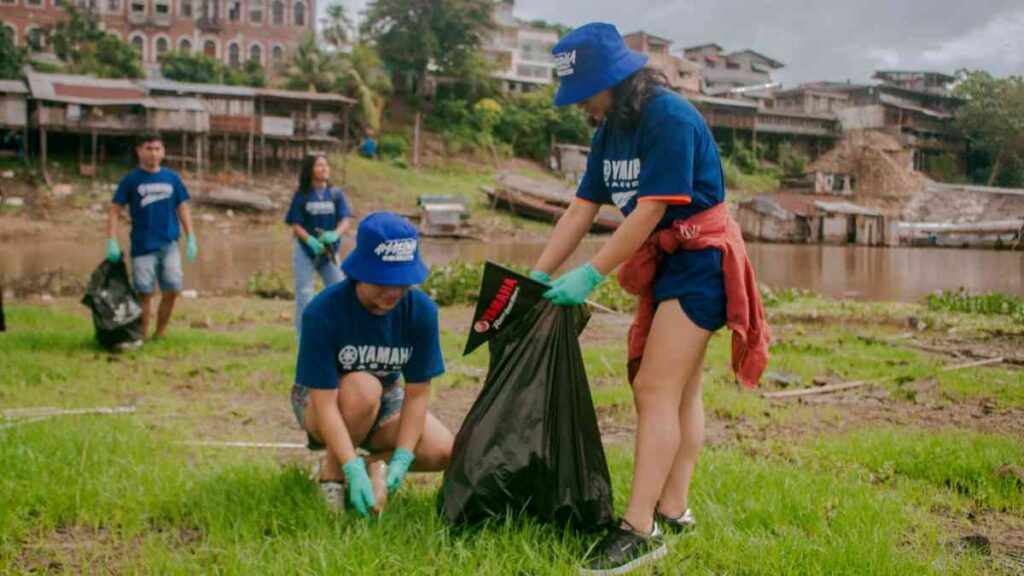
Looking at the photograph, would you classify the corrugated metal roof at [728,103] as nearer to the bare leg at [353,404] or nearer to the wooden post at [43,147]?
the wooden post at [43,147]

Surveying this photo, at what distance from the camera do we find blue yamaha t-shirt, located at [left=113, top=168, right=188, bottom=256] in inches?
285

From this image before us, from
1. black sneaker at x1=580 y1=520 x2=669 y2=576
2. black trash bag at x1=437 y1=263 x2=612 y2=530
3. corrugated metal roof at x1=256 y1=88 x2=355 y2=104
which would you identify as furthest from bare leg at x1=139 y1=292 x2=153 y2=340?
corrugated metal roof at x1=256 y1=88 x2=355 y2=104

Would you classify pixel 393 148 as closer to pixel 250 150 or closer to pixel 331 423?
pixel 250 150

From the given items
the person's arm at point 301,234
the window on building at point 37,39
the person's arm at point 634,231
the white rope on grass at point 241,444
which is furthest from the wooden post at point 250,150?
the person's arm at point 634,231

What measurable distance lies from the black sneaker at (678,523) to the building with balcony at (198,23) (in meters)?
55.4

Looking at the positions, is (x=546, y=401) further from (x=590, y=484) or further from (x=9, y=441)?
(x=9, y=441)

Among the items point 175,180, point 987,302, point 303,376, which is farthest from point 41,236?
point 303,376

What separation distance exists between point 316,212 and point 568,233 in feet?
14.7

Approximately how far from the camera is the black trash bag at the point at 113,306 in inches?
272

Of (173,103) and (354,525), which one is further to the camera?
(173,103)

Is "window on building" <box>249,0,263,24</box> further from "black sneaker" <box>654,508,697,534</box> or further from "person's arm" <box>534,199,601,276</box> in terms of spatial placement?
"black sneaker" <box>654,508,697,534</box>

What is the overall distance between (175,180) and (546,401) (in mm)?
5458

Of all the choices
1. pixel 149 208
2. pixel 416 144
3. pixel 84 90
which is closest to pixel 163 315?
pixel 149 208

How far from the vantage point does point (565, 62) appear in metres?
2.95
